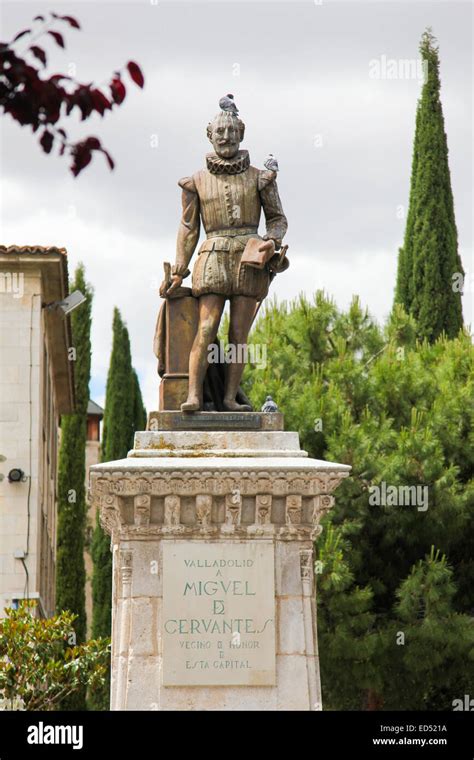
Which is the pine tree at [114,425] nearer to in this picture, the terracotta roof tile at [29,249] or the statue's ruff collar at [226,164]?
the terracotta roof tile at [29,249]

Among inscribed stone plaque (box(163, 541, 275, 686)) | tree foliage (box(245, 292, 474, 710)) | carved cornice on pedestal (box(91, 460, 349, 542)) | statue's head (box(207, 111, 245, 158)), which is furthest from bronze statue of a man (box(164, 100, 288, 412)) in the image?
tree foliage (box(245, 292, 474, 710))

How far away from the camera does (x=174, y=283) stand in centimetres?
1298

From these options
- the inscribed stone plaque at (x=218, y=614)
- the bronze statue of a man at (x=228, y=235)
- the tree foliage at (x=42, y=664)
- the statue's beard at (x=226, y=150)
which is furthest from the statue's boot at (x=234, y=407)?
the tree foliage at (x=42, y=664)

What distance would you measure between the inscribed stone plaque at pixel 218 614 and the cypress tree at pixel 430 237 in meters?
24.8

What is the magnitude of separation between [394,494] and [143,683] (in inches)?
574

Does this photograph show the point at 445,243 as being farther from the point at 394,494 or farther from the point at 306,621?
the point at 306,621

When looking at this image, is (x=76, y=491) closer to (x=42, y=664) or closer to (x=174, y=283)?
(x=42, y=664)

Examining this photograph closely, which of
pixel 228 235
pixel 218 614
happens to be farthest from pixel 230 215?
pixel 218 614

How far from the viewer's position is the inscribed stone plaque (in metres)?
12.0

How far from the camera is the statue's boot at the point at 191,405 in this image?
12.7 metres

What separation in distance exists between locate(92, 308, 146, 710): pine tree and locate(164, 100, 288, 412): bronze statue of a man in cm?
2759

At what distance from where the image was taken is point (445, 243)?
38.8m

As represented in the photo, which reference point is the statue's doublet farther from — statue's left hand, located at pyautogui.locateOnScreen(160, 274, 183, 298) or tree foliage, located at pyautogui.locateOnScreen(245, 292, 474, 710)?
tree foliage, located at pyautogui.locateOnScreen(245, 292, 474, 710)
